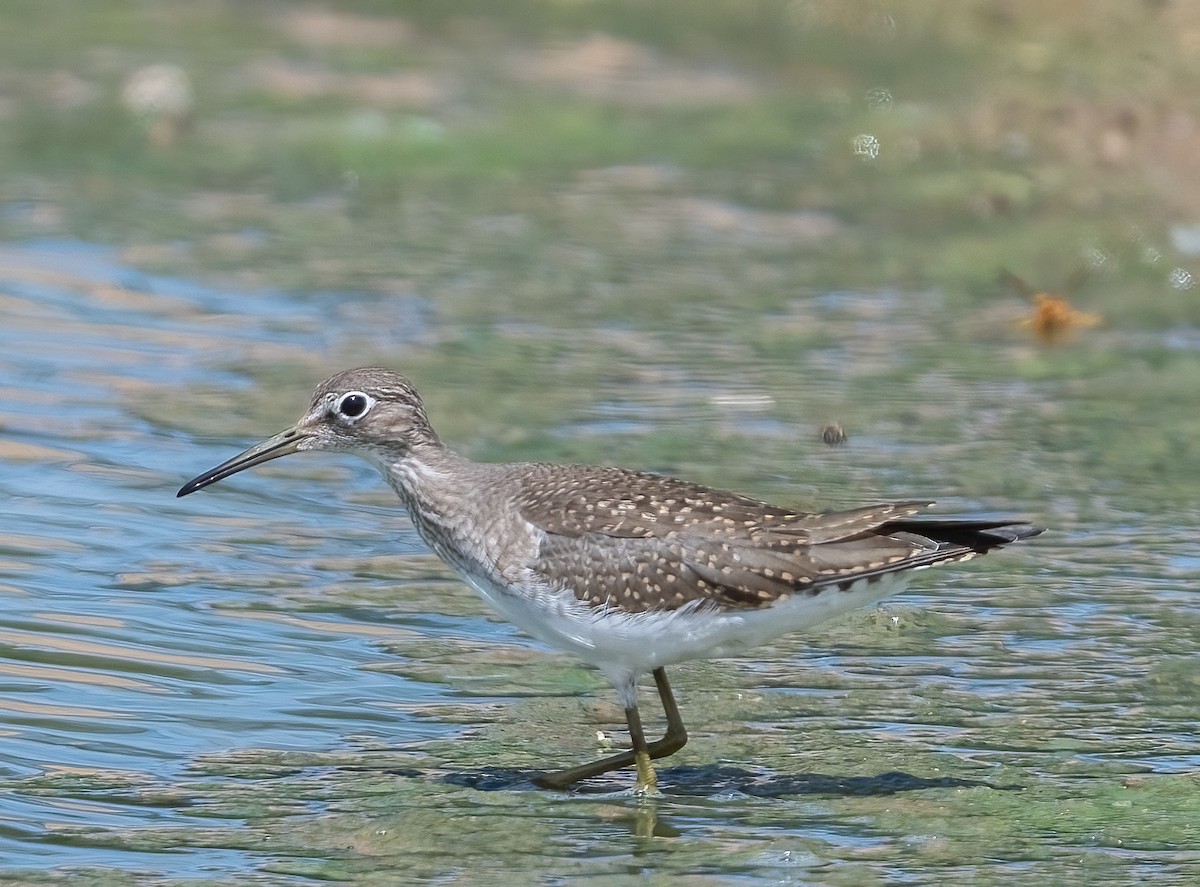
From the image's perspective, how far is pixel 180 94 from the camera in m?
16.3

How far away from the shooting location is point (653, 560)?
266 inches

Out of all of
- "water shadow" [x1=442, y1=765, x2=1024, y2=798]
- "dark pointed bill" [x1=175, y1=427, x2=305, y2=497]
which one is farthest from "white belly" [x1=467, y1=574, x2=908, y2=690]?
"dark pointed bill" [x1=175, y1=427, x2=305, y2=497]

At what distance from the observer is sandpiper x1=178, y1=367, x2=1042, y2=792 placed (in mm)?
6688

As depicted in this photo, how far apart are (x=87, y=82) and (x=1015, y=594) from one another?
35.2 ft

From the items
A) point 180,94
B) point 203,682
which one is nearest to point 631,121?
point 180,94

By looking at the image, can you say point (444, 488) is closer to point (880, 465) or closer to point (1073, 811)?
point (1073, 811)

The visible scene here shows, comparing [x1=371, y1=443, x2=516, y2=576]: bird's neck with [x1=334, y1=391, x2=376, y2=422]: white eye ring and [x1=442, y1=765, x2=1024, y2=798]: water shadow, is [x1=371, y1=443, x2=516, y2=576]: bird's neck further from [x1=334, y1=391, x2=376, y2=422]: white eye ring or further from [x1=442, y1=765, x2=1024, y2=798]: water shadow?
[x1=442, y1=765, x2=1024, y2=798]: water shadow

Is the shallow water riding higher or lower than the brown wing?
lower

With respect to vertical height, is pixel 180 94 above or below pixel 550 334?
above

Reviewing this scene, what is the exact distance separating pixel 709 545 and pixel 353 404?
135cm

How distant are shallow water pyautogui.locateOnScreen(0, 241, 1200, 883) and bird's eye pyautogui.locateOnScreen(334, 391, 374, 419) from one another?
1.03m

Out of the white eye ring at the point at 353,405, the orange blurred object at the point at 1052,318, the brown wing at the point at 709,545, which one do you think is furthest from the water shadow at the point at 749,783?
the orange blurred object at the point at 1052,318

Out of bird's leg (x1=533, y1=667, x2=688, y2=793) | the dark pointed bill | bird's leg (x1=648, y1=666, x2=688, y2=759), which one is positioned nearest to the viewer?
bird's leg (x1=533, y1=667, x2=688, y2=793)

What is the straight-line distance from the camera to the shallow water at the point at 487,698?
6387 millimetres
